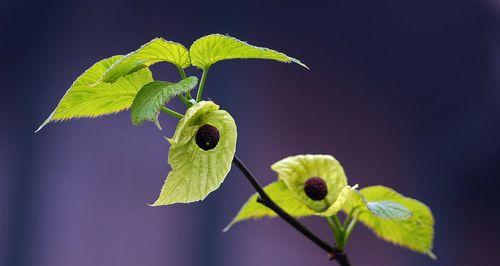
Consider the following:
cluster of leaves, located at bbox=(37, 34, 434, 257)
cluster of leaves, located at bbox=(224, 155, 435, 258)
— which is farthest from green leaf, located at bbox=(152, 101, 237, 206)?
cluster of leaves, located at bbox=(224, 155, 435, 258)

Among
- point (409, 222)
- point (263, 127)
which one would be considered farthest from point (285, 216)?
point (263, 127)

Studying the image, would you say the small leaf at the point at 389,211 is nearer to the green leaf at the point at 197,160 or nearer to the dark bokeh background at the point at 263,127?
the green leaf at the point at 197,160

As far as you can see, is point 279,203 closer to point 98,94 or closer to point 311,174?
point 311,174

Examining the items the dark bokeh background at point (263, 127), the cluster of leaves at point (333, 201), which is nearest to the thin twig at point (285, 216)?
the cluster of leaves at point (333, 201)

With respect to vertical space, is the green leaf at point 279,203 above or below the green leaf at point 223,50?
below

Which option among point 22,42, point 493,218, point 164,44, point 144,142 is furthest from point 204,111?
point 493,218
